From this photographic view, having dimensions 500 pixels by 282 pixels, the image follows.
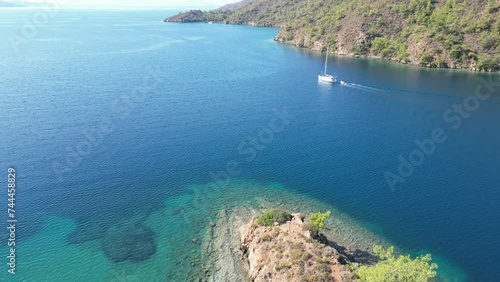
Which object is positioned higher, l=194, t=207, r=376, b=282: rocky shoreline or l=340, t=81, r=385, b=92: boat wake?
l=340, t=81, r=385, b=92: boat wake

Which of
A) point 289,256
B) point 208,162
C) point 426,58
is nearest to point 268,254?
point 289,256

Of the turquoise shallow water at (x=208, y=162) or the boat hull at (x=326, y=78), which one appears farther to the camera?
the boat hull at (x=326, y=78)

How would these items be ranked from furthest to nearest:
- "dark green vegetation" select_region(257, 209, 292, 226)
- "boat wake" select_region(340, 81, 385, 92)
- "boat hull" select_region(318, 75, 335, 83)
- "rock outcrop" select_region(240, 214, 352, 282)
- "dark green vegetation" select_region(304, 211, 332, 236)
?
"boat hull" select_region(318, 75, 335, 83), "boat wake" select_region(340, 81, 385, 92), "dark green vegetation" select_region(257, 209, 292, 226), "dark green vegetation" select_region(304, 211, 332, 236), "rock outcrop" select_region(240, 214, 352, 282)

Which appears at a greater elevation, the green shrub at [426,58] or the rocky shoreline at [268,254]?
the green shrub at [426,58]

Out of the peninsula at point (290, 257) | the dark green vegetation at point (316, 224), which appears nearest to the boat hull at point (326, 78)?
the peninsula at point (290, 257)

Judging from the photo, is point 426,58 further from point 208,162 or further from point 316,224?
point 316,224

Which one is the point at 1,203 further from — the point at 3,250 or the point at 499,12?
the point at 499,12

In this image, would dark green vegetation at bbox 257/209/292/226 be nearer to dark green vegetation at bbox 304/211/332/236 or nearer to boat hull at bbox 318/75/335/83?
dark green vegetation at bbox 304/211/332/236

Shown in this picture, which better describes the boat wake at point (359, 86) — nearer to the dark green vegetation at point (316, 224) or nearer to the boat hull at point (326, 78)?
the boat hull at point (326, 78)

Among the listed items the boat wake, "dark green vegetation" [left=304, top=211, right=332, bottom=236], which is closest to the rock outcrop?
"dark green vegetation" [left=304, top=211, right=332, bottom=236]
